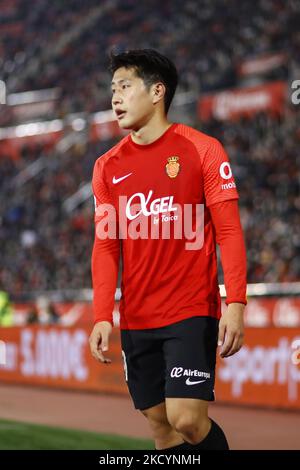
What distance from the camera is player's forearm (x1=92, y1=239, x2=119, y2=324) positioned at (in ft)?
14.4

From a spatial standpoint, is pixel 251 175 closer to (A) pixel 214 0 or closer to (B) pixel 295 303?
(B) pixel 295 303

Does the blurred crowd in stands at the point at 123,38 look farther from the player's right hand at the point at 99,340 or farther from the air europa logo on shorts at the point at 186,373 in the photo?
the air europa logo on shorts at the point at 186,373

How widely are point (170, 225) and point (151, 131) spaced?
51 cm

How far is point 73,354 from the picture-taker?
14281 millimetres

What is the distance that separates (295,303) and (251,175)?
4720 millimetres

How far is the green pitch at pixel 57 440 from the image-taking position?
7831mm

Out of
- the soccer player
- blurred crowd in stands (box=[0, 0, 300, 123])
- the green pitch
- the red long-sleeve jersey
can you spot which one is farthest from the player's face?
blurred crowd in stands (box=[0, 0, 300, 123])

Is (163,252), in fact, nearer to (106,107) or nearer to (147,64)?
(147,64)

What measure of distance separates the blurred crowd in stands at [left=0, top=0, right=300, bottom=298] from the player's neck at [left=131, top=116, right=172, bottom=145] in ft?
38.4

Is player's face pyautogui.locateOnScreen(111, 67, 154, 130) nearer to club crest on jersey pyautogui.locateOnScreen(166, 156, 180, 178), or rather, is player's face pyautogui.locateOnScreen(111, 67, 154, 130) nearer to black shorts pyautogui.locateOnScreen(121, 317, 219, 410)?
club crest on jersey pyautogui.locateOnScreen(166, 156, 180, 178)

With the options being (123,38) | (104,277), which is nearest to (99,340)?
(104,277)

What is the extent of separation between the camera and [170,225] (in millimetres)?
4211

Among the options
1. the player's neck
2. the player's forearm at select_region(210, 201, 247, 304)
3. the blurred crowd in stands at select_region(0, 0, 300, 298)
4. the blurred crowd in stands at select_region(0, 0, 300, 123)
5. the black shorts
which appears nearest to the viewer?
the player's forearm at select_region(210, 201, 247, 304)

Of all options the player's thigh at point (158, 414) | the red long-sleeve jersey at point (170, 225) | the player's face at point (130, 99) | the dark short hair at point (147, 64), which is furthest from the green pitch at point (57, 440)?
the dark short hair at point (147, 64)
